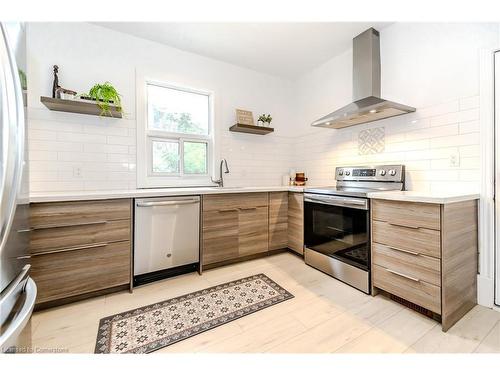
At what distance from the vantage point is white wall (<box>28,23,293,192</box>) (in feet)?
6.55

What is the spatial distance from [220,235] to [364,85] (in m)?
2.24

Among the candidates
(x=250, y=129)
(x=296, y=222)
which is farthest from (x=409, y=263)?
(x=250, y=129)

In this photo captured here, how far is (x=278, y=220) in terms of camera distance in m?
2.71

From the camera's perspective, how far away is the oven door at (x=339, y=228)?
6.14 ft

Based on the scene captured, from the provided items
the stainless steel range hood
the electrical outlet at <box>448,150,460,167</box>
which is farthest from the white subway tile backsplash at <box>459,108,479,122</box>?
the stainless steel range hood

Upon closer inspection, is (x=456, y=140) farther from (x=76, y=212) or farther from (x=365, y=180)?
(x=76, y=212)

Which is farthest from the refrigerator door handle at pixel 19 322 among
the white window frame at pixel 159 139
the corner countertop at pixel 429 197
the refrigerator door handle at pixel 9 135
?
the corner countertop at pixel 429 197

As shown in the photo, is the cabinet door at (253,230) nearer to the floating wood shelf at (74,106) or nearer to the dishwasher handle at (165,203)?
the dishwasher handle at (165,203)

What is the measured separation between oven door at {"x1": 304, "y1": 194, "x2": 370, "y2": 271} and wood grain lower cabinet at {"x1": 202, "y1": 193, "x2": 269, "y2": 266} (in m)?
0.51

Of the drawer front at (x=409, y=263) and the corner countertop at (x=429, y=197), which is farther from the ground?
the corner countertop at (x=429, y=197)

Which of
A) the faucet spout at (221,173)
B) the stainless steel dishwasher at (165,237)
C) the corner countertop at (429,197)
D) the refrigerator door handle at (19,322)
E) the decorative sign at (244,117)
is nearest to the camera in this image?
the refrigerator door handle at (19,322)

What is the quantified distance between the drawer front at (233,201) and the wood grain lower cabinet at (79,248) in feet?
2.37

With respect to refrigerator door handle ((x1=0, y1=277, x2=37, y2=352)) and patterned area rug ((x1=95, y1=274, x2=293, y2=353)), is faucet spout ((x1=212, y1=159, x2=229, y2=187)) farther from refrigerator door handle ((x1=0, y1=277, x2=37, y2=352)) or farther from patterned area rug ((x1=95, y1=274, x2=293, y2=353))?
refrigerator door handle ((x1=0, y1=277, x2=37, y2=352))
